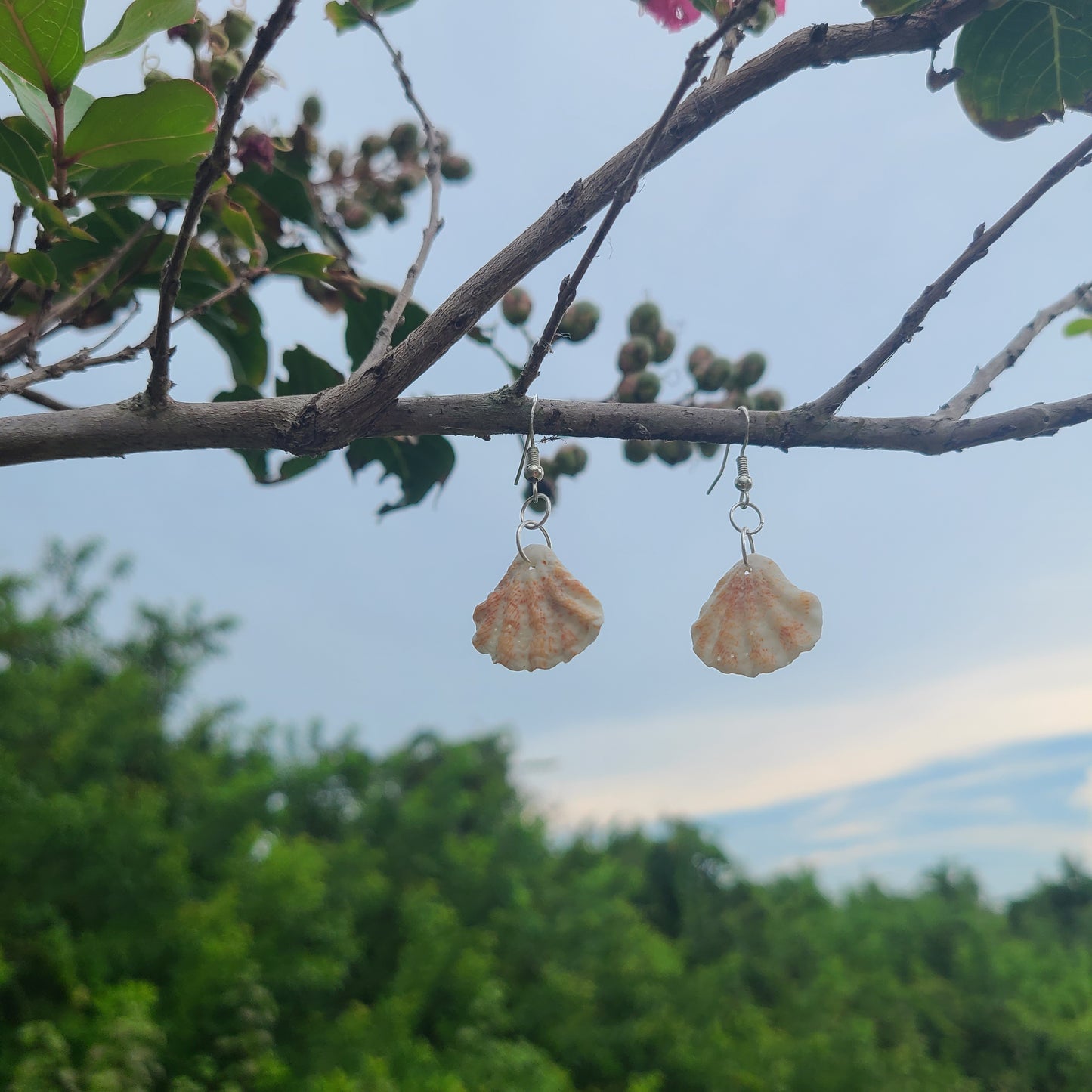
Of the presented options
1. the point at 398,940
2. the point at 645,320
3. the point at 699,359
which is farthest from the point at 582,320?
the point at 398,940

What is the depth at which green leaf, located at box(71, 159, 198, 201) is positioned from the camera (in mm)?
1065

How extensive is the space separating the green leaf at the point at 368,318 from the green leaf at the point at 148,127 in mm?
346

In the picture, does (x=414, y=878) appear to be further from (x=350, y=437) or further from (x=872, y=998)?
(x=350, y=437)

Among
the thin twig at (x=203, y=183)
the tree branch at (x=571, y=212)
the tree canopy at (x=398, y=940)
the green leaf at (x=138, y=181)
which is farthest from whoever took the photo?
the tree canopy at (x=398, y=940)

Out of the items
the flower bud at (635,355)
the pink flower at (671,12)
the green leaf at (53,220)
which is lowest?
the green leaf at (53,220)

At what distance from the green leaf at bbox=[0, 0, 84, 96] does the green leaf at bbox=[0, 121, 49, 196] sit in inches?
2.6

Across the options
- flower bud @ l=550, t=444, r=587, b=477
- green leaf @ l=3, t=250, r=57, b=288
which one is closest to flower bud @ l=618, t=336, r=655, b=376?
flower bud @ l=550, t=444, r=587, b=477

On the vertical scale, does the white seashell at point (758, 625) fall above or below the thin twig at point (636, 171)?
below

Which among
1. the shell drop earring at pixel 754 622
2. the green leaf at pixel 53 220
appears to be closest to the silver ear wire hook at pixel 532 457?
the shell drop earring at pixel 754 622

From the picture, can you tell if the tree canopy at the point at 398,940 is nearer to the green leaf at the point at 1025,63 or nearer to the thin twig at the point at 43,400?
the thin twig at the point at 43,400

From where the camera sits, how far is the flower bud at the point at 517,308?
1.46 metres

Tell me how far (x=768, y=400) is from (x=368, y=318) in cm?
62

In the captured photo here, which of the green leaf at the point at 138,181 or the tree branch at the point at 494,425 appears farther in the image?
the green leaf at the point at 138,181

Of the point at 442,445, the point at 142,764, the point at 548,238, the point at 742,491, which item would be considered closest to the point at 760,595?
the point at 742,491
